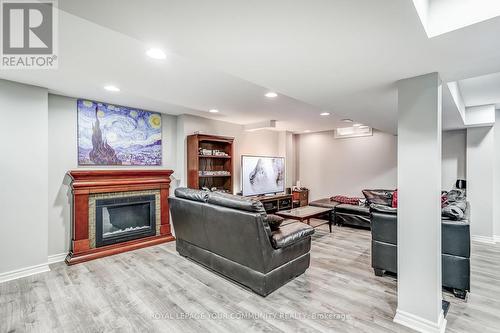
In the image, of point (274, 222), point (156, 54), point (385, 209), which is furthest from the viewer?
point (385, 209)

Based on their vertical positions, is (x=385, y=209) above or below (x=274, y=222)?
above

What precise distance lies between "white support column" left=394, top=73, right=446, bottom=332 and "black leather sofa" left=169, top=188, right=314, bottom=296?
1094 mm

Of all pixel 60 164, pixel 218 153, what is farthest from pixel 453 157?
pixel 60 164

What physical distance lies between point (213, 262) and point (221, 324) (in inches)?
39.1

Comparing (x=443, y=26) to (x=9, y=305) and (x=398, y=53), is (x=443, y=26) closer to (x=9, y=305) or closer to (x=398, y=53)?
(x=398, y=53)

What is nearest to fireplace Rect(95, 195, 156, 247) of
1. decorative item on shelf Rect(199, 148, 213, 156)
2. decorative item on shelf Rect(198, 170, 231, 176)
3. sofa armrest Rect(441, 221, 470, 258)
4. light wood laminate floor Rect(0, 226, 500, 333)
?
light wood laminate floor Rect(0, 226, 500, 333)

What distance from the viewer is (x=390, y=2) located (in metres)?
1.12

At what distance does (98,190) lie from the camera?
144 inches

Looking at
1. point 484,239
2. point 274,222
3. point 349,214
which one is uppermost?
point 274,222

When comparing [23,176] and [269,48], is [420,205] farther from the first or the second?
[23,176]

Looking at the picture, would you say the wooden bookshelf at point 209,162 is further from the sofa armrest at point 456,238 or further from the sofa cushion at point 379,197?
the sofa armrest at point 456,238

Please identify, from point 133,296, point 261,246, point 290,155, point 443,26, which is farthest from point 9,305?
point 290,155

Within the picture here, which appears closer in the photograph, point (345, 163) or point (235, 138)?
point (235, 138)

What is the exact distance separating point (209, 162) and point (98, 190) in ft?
7.05
